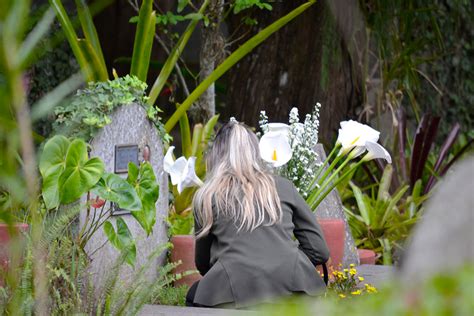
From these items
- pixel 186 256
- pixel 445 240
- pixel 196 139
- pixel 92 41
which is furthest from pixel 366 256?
pixel 445 240

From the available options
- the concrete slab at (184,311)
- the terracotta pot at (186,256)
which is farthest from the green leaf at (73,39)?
the concrete slab at (184,311)

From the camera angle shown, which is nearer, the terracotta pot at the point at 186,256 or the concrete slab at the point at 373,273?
the terracotta pot at the point at 186,256

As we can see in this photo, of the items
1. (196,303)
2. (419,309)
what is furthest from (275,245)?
(419,309)

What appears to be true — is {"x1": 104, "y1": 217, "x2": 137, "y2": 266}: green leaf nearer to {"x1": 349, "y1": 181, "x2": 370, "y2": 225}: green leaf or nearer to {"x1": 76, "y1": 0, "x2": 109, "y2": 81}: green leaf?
{"x1": 76, "y1": 0, "x2": 109, "y2": 81}: green leaf

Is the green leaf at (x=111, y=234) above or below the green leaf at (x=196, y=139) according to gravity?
below

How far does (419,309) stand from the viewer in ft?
3.37

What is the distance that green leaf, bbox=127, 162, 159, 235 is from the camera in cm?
487

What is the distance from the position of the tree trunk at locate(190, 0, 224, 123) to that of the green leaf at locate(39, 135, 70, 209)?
2853mm

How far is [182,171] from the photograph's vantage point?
517 cm

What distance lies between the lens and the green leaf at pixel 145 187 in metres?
4.87

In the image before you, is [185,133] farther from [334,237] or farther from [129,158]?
[334,237]

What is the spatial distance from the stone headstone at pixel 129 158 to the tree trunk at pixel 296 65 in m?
2.86

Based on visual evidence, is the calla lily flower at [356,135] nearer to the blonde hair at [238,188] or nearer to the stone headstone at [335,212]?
the stone headstone at [335,212]

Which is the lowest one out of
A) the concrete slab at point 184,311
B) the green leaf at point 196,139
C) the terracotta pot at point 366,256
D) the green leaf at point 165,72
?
the terracotta pot at point 366,256
